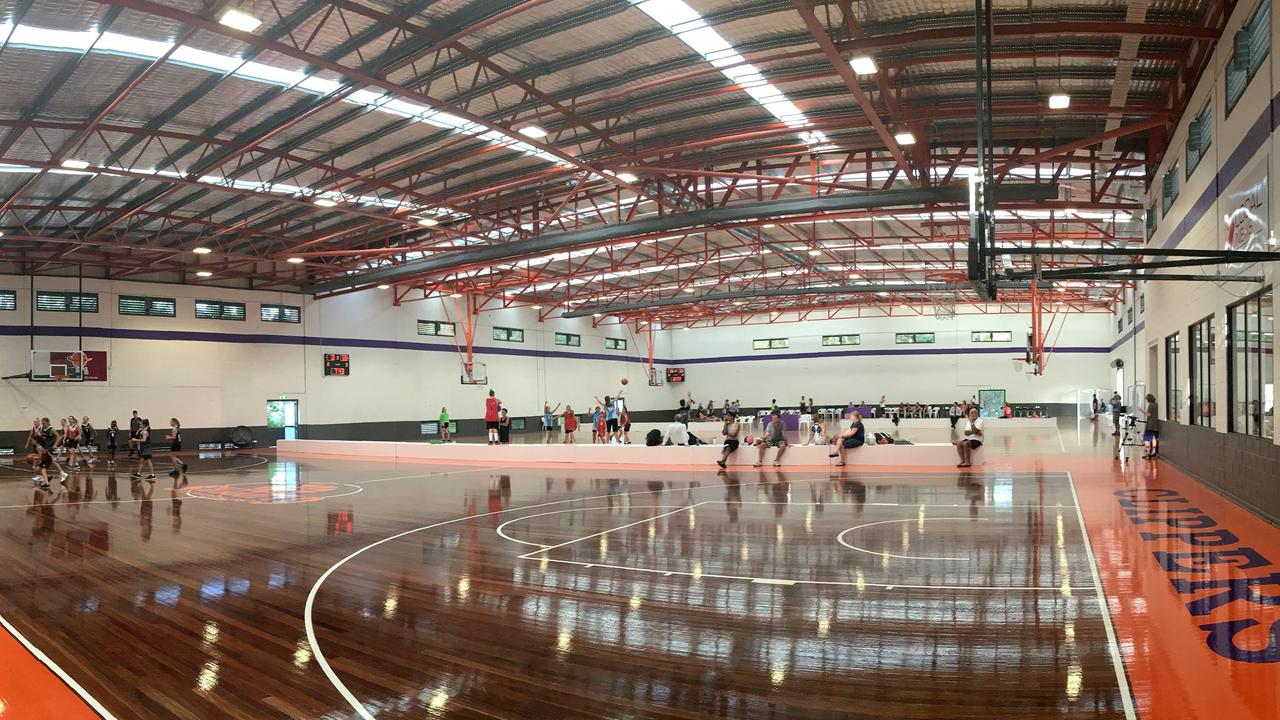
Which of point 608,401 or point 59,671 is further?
point 608,401

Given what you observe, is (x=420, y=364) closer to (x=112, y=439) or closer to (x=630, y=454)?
(x=112, y=439)

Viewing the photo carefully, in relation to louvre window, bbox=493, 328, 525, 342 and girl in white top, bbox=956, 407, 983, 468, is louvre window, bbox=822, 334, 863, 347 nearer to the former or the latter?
louvre window, bbox=493, 328, 525, 342

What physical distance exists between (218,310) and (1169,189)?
1137 inches

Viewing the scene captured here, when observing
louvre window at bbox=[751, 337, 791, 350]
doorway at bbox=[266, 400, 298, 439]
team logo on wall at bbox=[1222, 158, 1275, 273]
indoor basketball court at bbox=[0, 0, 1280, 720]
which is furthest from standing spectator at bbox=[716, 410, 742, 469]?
louvre window at bbox=[751, 337, 791, 350]

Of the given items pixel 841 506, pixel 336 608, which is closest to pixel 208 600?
pixel 336 608

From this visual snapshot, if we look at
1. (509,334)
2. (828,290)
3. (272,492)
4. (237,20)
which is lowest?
(272,492)

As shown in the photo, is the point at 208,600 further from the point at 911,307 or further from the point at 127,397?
the point at 911,307

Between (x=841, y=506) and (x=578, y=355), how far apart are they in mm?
30789

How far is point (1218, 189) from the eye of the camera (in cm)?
1127

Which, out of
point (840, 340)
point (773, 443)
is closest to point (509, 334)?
point (840, 340)

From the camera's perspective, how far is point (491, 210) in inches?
823

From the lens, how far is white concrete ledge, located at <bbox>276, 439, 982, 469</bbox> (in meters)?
16.8

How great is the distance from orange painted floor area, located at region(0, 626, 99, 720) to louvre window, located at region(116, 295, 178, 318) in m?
24.6

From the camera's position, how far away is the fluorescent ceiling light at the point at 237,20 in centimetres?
858
